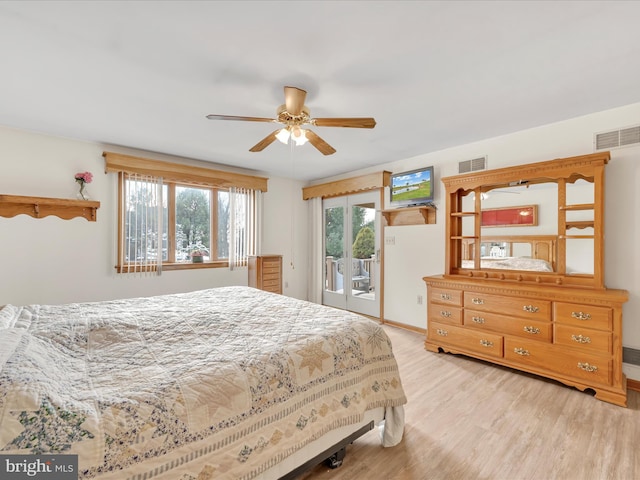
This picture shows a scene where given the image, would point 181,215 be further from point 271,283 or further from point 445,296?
point 445,296

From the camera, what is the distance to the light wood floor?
166 cm

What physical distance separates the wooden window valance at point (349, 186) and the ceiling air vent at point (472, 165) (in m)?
1.05

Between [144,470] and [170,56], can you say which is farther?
[170,56]

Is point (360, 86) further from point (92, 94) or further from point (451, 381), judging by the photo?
point (451, 381)

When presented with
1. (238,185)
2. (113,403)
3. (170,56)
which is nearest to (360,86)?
(170,56)

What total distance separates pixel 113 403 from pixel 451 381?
2635 mm

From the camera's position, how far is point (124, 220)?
147 inches

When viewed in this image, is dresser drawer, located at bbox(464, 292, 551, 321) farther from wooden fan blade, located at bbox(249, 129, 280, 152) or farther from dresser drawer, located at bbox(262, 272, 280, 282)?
dresser drawer, located at bbox(262, 272, 280, 282)

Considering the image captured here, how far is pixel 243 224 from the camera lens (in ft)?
15.6

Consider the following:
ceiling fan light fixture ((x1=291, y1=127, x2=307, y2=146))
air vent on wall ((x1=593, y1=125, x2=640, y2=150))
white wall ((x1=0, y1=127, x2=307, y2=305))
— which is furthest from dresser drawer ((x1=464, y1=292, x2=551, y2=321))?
white wall ((x1=0, y1=127, x2=307, y2=305))

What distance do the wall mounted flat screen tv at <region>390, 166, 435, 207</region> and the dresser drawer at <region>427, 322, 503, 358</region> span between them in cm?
162
